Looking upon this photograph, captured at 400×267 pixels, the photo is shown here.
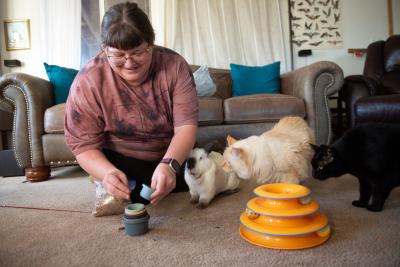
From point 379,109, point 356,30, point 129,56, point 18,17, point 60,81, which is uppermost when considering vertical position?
point 18,17

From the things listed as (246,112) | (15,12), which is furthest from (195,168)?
(15,12)

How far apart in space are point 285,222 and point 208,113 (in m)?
1.38

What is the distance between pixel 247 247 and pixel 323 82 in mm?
1706

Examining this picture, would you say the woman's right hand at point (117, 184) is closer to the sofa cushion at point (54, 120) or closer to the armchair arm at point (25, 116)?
the sofa cushion at point (54, 120)

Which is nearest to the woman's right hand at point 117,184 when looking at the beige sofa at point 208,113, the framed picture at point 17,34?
the beige sofa at point 208,113

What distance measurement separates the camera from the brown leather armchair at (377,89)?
77.7 inches

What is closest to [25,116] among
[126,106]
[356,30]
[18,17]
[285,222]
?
[126,106]

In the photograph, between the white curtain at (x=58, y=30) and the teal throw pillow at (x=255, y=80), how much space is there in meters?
1.73

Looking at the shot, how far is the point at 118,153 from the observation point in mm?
1402

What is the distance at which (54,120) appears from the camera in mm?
2088

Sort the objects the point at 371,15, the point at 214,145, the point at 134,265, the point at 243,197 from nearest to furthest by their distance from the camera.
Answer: the point at 134,265, the point at 243,197, the point at 214,145, the point at 371,15

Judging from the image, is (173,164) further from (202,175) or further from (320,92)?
(320,92)

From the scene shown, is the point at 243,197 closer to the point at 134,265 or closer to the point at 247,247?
the point at 247,247

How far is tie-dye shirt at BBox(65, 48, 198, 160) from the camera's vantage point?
124cm
